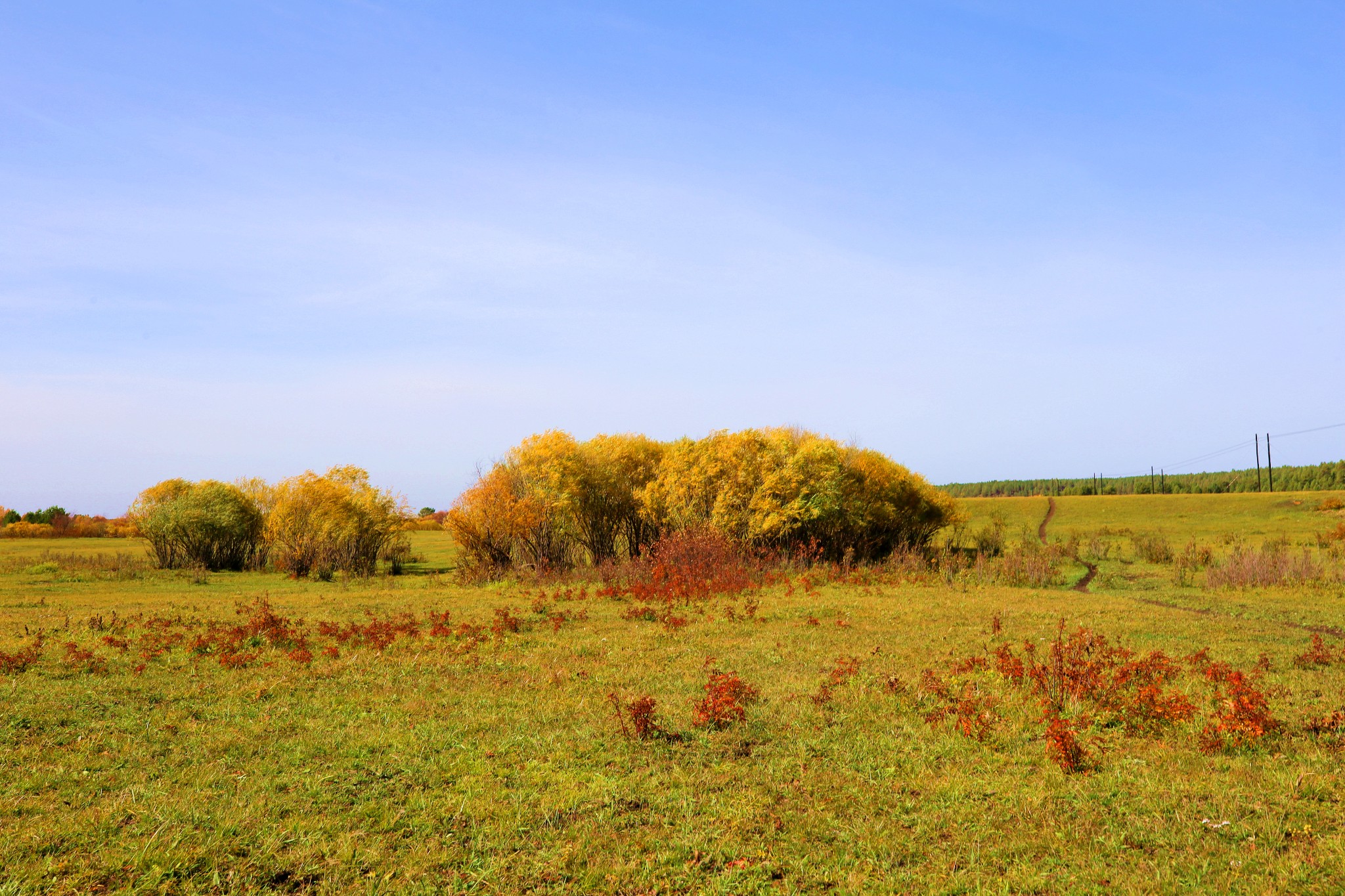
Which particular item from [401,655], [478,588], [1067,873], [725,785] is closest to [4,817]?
[725,785]

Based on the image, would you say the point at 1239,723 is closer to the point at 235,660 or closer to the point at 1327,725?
the point at 1327,725

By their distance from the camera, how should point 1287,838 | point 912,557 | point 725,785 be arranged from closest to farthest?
point 1287,838 → point 725,785 → point 912,557

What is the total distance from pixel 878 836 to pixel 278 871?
4.27m

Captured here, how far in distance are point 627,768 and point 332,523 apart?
89.9 ft

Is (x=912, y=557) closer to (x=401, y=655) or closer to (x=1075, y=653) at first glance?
(x=1075, y=653)

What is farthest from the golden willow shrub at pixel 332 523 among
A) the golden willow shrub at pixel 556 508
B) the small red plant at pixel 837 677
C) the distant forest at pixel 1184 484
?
the distant forest at pixel 1184 484

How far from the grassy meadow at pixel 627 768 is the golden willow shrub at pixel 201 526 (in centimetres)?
2078

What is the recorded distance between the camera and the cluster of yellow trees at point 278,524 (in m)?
31.3

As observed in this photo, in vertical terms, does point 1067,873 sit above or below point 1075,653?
below

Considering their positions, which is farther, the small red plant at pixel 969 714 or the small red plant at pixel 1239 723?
the small red plant at pixel 969 714

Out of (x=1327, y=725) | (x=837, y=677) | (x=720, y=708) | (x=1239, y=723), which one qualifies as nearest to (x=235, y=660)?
(x=720, y=708)

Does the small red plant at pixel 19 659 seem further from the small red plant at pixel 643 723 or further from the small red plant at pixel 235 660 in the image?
the small red plant at pixel 643 723

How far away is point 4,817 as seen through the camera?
19.5 feet

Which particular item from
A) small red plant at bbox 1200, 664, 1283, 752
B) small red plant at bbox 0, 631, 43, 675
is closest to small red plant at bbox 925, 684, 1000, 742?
small red plant at bbox 1200, 664, 1283, 752
